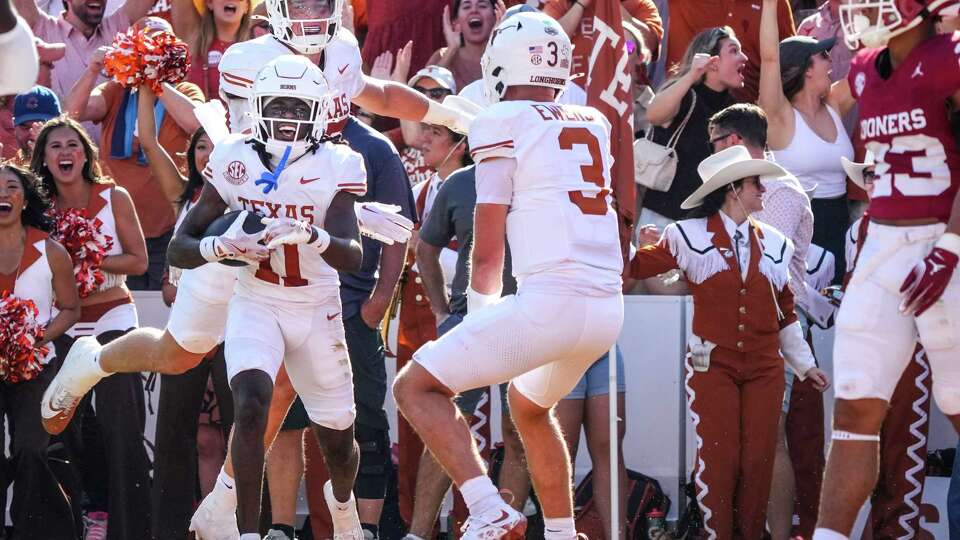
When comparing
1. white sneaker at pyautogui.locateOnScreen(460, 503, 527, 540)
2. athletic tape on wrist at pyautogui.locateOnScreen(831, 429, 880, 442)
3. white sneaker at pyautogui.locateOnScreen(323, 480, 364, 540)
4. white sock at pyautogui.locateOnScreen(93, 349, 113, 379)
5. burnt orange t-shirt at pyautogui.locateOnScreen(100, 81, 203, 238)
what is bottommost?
white sneaker at pyautogui.locateOnScreen(323, 480, 364, 540)

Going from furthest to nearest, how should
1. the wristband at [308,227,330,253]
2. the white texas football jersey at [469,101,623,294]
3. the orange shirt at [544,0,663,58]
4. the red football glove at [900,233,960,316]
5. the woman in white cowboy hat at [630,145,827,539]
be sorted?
1. the orange shirt at [544,0,663,58]
2. the woman in white cowboy hat at [630,145,827,539]
3. the wristband at [308,227,330,253]
4. the white texas football jersey at [469,101,623,294]
5. the red football glove at [900,233,960,316]

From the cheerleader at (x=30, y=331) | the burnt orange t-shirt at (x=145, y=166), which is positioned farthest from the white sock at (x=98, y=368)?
the burnt orange t-shirt at (x=145, y=166)

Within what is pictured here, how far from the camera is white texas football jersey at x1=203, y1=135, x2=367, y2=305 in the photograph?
7.16 meters

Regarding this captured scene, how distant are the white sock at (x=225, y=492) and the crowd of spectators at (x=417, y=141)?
51cm

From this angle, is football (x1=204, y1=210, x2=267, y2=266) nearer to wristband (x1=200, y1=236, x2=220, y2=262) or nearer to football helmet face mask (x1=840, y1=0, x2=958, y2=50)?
wristband (x1=200, y1=236, x2=220, y2=262)

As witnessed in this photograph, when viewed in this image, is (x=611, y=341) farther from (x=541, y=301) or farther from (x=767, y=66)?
(x=767, y=66)

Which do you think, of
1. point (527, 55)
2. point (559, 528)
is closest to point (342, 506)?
point (559, 528)

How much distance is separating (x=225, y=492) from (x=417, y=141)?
2846 millimetres

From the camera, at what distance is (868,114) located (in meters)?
6.20

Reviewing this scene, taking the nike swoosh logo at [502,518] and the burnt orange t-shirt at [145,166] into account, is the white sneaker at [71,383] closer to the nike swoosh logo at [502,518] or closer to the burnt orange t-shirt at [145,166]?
the burnt orange t-shirt at [145,166]

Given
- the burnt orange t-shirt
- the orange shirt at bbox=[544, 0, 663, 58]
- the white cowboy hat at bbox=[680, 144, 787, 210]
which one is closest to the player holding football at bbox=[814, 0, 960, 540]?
the white cowboy hat at bbox=[680, 144, 787, 210]

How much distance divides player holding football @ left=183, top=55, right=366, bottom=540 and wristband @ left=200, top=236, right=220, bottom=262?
18 mm

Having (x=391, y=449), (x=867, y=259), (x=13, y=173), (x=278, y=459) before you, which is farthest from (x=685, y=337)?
(x=13, y=173)

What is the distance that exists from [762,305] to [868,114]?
2.43 metres
